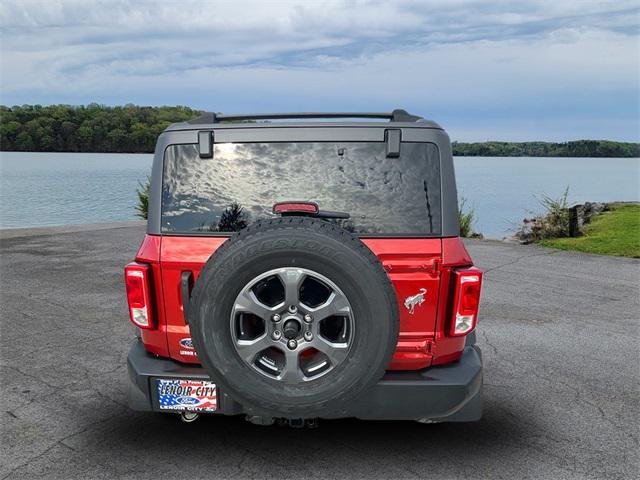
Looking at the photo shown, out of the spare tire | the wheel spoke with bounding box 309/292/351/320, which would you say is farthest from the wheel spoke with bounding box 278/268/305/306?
the wheel spoke with bounding box 309/292/351/320

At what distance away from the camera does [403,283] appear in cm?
311

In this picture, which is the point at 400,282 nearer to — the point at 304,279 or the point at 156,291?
the point at 304,279

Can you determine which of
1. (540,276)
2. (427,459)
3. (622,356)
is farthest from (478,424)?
(540,276)

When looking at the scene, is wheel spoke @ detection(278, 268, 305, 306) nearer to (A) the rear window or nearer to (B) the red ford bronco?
(B) the red ford bronco

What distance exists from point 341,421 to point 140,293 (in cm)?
163

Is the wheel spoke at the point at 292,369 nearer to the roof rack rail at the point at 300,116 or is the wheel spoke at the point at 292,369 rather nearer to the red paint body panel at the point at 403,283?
the red paint body panel at the point at 403,283

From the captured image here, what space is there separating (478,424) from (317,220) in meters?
2.11

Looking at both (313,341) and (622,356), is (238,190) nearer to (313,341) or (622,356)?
(313,341)

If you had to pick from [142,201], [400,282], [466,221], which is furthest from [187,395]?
[142,201]

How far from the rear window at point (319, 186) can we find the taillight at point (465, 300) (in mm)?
288

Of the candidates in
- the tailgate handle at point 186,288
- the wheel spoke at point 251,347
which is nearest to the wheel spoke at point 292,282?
the wheel spoke at point 251,347

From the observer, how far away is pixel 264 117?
3893mm

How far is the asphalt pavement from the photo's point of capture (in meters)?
3.45

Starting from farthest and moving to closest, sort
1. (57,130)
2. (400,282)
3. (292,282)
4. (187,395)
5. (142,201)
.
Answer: (57,130)
(142,201)
(187,395)
(400,282)
(292,282)
